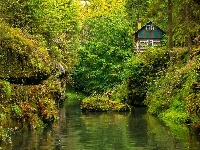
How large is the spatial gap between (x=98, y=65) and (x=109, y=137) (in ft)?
143

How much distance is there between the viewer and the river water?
19703 millimetres

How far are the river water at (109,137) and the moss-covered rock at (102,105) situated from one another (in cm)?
915

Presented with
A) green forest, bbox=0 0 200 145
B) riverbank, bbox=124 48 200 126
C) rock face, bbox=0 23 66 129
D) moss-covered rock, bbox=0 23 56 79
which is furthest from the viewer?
riverbank, bbox=124 48 200 126

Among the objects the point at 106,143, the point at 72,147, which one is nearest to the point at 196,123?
the point at 106,143

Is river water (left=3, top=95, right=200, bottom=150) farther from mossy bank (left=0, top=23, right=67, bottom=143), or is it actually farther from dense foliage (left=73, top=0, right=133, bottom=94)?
dense foliage (left=73, top=0, right=133, bottom=94)

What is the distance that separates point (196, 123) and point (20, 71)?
1059 centimetres

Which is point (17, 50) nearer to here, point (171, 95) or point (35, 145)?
point (35, 145)

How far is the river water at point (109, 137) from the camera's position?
19703 millimetres

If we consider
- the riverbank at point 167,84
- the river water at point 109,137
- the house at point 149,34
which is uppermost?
the house at point 149,34

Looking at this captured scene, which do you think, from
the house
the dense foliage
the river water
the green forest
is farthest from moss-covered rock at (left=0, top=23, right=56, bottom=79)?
the house

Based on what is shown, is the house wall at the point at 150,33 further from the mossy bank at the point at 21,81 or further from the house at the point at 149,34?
the mossy bank at the point at 21,81

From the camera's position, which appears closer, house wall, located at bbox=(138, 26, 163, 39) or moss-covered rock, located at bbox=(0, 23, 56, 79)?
moss-covered rock, located at bbox=(0, 23, 56, 79)

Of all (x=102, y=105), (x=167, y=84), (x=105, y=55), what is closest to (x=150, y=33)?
(x=105, y=55)

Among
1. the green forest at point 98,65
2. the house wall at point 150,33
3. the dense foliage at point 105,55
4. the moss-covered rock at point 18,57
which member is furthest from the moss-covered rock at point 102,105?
the house wall at point 150,33
